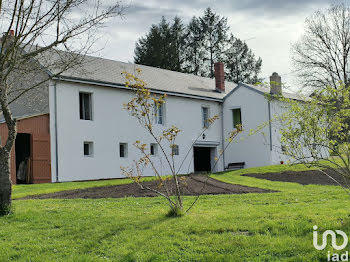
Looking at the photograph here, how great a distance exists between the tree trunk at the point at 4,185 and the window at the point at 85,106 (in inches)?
528

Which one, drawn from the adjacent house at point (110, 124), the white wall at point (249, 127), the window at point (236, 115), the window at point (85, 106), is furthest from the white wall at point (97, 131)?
the window at point (236, 115)

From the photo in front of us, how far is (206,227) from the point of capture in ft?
23.9

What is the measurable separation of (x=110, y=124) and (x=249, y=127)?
1008 centimetres

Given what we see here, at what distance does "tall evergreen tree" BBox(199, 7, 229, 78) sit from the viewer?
55.9 m

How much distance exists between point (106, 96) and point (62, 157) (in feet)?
13.8

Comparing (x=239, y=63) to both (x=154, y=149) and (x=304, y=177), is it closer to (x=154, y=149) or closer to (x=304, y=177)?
(x=154, y=149)

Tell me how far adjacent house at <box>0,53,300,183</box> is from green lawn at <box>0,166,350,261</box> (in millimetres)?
7231

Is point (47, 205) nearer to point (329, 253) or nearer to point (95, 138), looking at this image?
point (329, 253)

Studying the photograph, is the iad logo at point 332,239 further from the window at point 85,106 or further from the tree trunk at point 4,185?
the window at point 85,106

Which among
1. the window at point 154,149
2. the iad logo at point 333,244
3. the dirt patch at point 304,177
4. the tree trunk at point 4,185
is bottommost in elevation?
the iad logo at point 333,244

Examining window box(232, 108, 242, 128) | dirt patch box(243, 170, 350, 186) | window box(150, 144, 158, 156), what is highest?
window box(232, 108, 242, 128)

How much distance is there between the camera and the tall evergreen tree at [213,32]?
5591 cm

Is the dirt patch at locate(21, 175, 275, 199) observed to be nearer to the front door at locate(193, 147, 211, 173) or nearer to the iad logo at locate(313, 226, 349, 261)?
the iad logo at locate(313, 226, 349, 261)

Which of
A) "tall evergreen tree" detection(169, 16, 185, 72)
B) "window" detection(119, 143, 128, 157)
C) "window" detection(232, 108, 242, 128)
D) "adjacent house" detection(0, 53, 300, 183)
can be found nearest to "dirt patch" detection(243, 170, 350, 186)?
"adjacent house" detection(0, 53, 300, 183)
